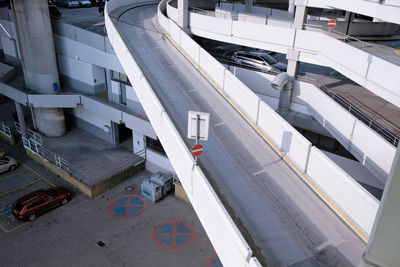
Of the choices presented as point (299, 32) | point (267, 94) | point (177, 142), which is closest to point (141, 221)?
point (267, 94)

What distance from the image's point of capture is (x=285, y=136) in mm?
12305

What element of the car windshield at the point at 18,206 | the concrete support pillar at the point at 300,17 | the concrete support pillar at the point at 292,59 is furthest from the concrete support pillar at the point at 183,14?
the car windshield at the point at 18,206

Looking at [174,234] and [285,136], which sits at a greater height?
[285,136]

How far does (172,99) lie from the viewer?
16.5 metres

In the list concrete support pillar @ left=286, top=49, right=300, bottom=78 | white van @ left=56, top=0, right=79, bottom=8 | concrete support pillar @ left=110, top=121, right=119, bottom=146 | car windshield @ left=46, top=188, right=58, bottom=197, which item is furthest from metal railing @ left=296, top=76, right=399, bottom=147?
white van @ left=56, top=0, right=79, bottom=8

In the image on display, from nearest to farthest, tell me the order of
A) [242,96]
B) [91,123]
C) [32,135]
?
1. [242,96]
2. [32,135]
3. [91,123]

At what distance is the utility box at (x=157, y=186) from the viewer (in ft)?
76.6

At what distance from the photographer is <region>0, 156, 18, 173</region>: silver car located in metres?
26.0

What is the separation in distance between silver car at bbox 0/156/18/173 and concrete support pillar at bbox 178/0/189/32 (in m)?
16.3

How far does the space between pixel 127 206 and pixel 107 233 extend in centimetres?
274

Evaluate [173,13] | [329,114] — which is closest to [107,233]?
[329,114]

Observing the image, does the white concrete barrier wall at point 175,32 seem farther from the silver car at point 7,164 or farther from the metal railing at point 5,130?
the metal railing at point 5,130

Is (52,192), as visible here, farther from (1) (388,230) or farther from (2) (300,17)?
(1) (388,230)

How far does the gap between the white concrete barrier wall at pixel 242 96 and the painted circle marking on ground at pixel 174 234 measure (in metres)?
9.04
